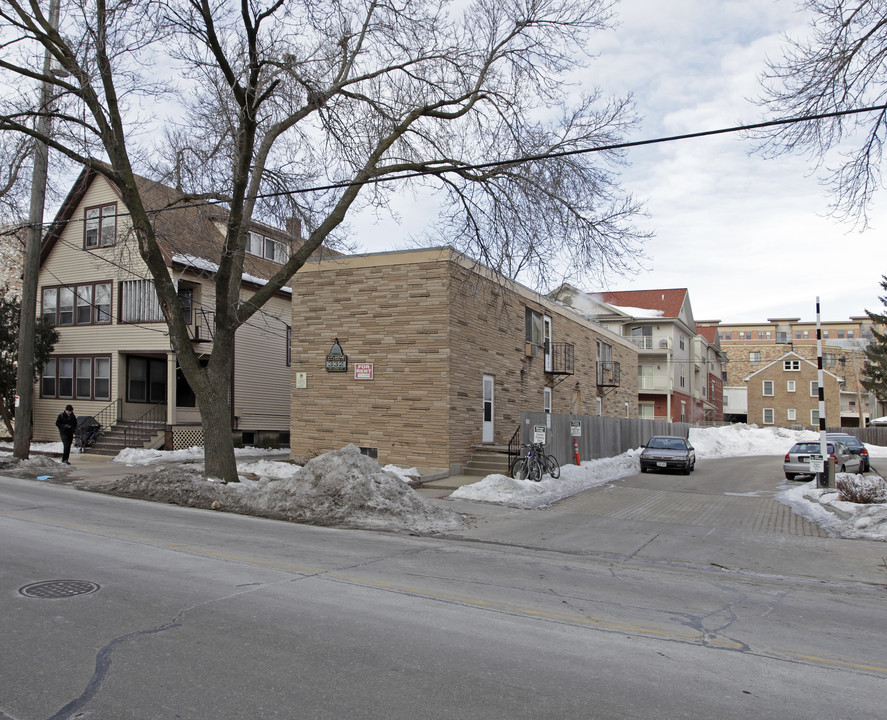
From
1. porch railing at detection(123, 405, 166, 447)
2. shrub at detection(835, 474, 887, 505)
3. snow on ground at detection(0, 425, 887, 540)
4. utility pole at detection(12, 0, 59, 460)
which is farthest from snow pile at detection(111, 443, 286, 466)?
shrub at detection(835, 474, 887, 505)

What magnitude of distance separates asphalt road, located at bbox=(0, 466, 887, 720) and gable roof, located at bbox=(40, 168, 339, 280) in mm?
9469

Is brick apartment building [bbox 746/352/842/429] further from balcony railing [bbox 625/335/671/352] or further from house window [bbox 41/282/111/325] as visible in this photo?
house window [bbox 41/282/111/325]

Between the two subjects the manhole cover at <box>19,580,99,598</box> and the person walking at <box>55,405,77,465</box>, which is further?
the person walking at <box>55,405,77,465</box>

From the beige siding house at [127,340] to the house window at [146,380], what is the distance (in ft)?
0.13

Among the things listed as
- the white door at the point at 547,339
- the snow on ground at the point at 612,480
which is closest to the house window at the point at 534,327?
the white door at the point at 547,339

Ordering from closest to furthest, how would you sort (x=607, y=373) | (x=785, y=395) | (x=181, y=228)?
(x=181, y=228)
(x=607, y=373)
(x=785, y=395)

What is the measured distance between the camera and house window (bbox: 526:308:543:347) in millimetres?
24016

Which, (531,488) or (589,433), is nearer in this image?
(531,488)

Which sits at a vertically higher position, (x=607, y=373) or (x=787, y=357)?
(x=787, y=357)

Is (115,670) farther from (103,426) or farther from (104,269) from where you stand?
(104,269)

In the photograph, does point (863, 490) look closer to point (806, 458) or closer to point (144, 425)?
point (806, 458)

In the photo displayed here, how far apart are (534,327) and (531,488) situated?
33.0ft

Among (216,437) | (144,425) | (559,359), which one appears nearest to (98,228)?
(144,425)

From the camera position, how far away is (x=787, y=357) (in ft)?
230
